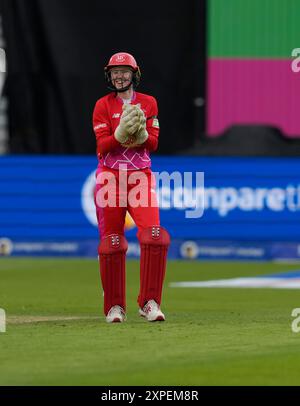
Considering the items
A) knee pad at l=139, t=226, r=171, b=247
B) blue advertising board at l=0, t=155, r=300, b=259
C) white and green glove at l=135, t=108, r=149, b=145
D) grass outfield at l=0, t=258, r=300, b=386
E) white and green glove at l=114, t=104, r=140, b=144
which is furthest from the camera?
blue advertising board at l=0, t=155, r=300, b=259

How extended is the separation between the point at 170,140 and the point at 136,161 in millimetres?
10584

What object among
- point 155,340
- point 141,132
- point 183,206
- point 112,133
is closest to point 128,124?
point 141,132

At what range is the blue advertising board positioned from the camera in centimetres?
2031

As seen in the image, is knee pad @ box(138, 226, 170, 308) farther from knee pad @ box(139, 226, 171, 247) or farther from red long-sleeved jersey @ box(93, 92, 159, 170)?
red long-sleeved jersey @ box(93, 92, 159, 170)

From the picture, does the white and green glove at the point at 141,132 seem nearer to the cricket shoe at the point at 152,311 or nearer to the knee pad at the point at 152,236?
the knee pad at the point at 152,236

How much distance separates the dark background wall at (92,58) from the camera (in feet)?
69.9

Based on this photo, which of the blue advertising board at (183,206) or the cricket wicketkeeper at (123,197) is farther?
the blue advertising board at (183,206)

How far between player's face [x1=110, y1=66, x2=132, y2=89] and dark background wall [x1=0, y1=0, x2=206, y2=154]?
10.3m

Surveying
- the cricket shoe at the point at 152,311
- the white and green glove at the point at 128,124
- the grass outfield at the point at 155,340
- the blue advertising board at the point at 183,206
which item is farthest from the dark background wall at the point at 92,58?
the white and green glove at the point at 128,124

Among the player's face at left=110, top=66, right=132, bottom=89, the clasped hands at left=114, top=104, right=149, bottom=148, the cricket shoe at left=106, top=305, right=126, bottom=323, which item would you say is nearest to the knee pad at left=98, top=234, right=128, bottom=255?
the cricket shoe at left=106, top=305, right=126, bottom=323

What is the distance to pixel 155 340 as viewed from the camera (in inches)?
383

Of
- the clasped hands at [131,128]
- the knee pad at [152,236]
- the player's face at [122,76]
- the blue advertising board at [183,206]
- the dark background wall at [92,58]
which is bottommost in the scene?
the knee pad at [152,236]
